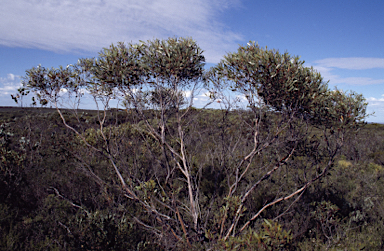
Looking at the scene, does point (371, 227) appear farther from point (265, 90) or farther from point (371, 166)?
point (371, 166)

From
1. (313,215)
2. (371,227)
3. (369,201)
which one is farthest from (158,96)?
(369,201)

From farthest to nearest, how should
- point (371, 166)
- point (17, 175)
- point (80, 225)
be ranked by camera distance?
1. point (371, 166)
2. point (17, 175)
3. point (80, 225)

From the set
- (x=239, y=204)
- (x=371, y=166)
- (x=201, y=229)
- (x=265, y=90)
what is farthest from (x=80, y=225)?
(x=371, y=166)

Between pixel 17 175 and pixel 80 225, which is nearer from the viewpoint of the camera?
pixel 80 225

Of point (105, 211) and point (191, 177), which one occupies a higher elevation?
point (191, 177)

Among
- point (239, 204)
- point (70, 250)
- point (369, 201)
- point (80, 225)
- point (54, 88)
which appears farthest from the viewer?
point (369, 201)

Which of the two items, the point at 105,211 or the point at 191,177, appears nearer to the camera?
the point at 191,177

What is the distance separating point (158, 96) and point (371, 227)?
8243mm

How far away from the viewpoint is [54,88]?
7.23 m

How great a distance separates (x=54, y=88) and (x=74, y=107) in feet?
3.37

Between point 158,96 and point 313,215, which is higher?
point 158,96

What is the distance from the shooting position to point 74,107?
707 centimetres

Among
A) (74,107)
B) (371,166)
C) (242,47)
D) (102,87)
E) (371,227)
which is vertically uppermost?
(242,47)

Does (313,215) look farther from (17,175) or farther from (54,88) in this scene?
(17,175)
